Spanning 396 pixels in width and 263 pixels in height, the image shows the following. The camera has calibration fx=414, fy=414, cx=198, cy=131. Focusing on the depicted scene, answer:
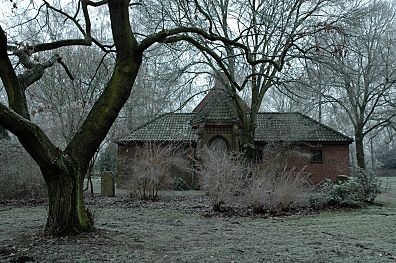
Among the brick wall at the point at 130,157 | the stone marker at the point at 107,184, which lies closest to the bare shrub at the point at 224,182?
→ the stone marker at the point at 107,184

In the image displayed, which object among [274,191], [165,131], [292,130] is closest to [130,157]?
[165,131]

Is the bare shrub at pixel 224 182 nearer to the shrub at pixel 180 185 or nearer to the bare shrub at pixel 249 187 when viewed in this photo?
the bare shrub at pixel 249 187

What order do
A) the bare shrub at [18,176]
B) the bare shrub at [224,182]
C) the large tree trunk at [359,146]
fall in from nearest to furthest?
1. the bare shrub at [224,182]
2. the bare shrub at [18,176]
3. the large tree trunk at [359,146]

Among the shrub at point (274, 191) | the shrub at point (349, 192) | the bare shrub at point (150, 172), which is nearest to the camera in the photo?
the shrub at point (274, 191)

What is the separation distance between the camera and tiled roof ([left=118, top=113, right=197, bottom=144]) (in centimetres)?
2962

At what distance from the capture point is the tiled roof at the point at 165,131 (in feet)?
97.2

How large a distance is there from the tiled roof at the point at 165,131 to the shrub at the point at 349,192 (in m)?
13.9

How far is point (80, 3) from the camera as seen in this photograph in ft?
33.8

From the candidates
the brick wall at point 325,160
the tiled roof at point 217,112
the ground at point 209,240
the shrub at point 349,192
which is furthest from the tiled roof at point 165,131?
the ground at point 209,240

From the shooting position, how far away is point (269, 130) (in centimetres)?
3089

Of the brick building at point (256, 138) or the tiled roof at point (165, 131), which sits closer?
the brick building at point (256, 138)

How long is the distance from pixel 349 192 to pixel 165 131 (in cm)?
1705

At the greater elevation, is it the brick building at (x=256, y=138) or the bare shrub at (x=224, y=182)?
the brick building at (x=256, y=138)

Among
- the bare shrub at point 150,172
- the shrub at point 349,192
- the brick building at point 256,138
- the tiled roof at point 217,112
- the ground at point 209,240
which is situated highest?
the tiled roof at point 217,112
